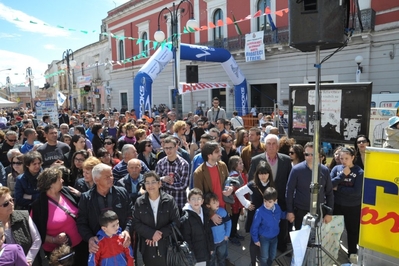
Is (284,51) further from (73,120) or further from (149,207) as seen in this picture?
(149,207)

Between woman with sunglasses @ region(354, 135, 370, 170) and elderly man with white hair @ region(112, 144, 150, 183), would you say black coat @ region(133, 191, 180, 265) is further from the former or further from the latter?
woman with sunglasses @ region(354, 135, 370, 170)

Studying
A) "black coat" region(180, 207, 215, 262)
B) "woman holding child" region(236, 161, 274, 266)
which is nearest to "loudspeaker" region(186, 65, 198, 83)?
"woman holding child" region(236, 161, 274, 266)

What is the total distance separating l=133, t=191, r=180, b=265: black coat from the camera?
2897 millimetres

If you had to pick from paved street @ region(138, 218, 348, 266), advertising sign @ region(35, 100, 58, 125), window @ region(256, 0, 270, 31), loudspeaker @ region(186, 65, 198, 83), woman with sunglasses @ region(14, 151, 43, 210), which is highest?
window @ region(256, 0, 270, 31)

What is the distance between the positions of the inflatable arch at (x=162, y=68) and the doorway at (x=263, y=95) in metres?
1.80

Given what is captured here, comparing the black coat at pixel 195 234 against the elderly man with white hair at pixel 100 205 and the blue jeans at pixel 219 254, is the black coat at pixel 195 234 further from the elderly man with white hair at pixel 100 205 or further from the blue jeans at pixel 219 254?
the elderly man with white hair at pixel 100 205

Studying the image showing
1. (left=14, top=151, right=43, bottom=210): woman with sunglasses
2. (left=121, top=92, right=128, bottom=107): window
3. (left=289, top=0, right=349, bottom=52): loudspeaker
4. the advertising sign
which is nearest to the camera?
(left=289, top=0, right=349, bottom=52): loudspeaker

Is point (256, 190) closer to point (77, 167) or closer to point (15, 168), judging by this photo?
point (77, 167)

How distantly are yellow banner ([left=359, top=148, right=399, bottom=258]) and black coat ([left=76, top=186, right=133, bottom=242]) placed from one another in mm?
2332

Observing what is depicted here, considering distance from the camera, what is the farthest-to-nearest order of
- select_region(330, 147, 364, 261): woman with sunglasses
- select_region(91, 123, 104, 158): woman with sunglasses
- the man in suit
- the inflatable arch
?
the inflatable arch → select_region(91, 123, 104, 158): woman with sunglasses → the man in suit → select_region(330, 147, 364, 261): woman with sunglasses

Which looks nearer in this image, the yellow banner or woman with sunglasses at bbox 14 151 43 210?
the yellow banner

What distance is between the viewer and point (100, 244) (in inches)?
106

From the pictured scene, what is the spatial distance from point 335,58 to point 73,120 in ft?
40.9

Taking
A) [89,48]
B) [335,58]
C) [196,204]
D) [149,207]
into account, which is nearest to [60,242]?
[149,207]
